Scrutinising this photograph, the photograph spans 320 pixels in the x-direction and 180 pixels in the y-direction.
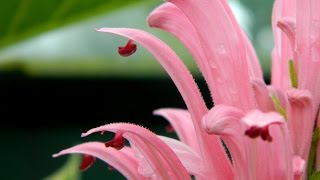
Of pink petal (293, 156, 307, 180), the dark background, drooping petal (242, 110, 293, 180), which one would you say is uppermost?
the dark background

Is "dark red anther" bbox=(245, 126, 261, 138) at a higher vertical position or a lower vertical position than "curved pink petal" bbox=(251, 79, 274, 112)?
lower

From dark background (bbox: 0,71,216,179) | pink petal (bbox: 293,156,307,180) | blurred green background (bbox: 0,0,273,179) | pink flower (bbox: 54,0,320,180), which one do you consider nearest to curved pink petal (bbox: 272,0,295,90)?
pink flower (bbox: 54,0,320,180)

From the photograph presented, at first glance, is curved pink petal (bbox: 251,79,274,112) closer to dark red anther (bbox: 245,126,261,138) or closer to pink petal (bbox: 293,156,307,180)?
pink petal (bbox: 293,156,307,180)

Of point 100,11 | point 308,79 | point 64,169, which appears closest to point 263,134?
point 308,79

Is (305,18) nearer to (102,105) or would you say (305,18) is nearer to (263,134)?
(263,134)

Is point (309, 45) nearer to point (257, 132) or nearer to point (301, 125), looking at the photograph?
point (301, 125)

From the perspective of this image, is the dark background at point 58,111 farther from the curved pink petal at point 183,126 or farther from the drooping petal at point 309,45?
the drooping petal at point 309,45

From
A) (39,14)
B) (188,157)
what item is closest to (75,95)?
(39,14)

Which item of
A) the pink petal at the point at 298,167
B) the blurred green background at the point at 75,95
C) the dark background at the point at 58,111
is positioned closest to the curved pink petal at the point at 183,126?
the pink petal at the point at 298,167
